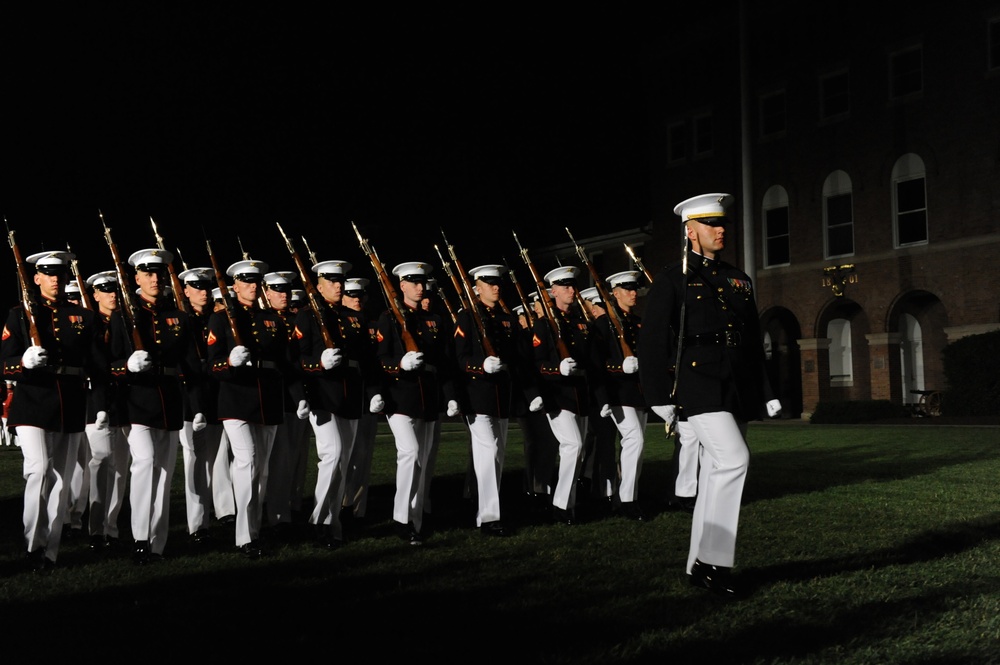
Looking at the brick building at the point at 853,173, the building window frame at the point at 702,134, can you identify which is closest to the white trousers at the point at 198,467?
the brick building at the point at 853,173

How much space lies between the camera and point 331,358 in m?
9.32

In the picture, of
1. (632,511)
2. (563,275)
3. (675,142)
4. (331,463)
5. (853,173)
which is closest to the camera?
(331,463)

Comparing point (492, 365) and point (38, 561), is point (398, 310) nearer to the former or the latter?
point (492, 365)

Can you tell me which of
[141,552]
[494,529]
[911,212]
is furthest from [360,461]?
[911,212]

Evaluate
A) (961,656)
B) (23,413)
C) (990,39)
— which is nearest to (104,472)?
(23,413)

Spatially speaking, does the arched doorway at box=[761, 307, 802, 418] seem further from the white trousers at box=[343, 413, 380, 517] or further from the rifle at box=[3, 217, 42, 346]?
the rifle at box=[3, 217, 42, 346]

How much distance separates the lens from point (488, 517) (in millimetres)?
9469

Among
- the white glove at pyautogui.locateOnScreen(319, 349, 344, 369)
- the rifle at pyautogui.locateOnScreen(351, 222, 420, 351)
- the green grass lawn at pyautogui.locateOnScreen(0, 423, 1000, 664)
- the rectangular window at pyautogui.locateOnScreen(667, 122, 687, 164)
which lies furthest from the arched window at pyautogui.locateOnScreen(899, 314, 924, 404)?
the white glove at pyautogui.locateOnScreen(319, 349, 344, 369)

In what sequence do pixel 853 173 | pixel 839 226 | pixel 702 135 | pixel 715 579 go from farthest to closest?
pixel 702 135 → pixel 839 226 → pixel 853 173 → pixel 715 579

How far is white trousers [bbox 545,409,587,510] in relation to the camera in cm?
1026

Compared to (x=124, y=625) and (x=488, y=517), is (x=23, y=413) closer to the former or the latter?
(x=124, y=625)

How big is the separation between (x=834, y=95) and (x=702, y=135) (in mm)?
5224

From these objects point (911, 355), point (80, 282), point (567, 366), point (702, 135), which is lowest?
point (567, 366)

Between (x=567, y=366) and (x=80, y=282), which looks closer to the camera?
(x=80, y=282)
